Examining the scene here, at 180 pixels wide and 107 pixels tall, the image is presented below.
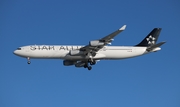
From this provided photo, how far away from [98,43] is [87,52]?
14.9 ft

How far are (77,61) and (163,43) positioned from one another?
1935 cm

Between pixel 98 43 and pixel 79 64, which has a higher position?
pixel 98 43

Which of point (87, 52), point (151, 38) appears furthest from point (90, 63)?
point (151, 38)

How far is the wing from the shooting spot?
66.7 m

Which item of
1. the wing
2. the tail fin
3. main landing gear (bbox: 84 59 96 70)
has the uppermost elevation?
the tail fin

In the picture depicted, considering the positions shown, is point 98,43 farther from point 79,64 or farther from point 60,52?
point 79,64

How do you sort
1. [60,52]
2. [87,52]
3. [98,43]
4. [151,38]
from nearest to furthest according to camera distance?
[98,43]
[60,52]
[87,52]
[151,38]

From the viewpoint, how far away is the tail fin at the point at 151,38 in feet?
265

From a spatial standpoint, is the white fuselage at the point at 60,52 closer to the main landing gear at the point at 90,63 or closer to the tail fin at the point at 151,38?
the main landing gear at the point at 90,63

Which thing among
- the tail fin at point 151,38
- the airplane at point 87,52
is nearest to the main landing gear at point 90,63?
the airplane at point 87,52

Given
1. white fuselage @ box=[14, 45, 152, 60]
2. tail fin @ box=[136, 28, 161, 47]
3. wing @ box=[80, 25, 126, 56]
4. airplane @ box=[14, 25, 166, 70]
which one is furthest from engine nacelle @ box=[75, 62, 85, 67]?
tail fin @ box=[136, 28, 161, 47]

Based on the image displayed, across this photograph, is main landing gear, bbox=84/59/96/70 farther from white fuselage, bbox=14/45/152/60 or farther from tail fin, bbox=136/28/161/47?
tail fin, bbox=136/28/161/47

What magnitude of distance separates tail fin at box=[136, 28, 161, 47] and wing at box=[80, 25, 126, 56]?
45.1 feet

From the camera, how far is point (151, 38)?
81438 mm
